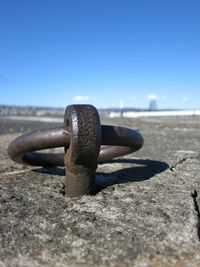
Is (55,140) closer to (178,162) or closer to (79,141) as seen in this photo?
(79,141)

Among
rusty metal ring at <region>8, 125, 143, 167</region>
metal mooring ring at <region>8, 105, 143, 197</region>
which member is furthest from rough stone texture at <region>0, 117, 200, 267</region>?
rusty metal ring at <region>8, 125, 143, 167</region>

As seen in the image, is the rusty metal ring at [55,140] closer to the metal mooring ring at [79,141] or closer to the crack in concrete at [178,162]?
the metal mooring ring at [79,141]

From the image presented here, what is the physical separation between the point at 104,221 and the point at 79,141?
558 mm

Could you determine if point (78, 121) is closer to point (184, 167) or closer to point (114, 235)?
point (114, 235)

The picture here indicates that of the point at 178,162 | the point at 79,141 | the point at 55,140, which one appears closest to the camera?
the point at 79,141

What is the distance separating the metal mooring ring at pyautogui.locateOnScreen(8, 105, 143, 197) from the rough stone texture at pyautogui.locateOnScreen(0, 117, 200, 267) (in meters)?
0.13

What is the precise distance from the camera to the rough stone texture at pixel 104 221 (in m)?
1.76

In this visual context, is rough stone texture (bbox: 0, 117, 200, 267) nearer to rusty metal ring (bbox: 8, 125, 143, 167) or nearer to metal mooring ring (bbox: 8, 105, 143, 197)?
metal mooring ring (bbox: 8, 105, 143, 197)

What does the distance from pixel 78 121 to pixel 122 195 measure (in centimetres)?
63

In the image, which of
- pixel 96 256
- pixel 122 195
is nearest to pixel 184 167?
pixel 122 195

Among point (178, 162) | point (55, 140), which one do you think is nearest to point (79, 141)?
point (55, 140)

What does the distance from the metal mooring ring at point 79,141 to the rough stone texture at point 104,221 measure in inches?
5.3

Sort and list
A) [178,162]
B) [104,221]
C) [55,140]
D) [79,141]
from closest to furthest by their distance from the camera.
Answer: [104,221] → [79,141] → [55,140] → [178,162]

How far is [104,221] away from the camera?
7.07ft
